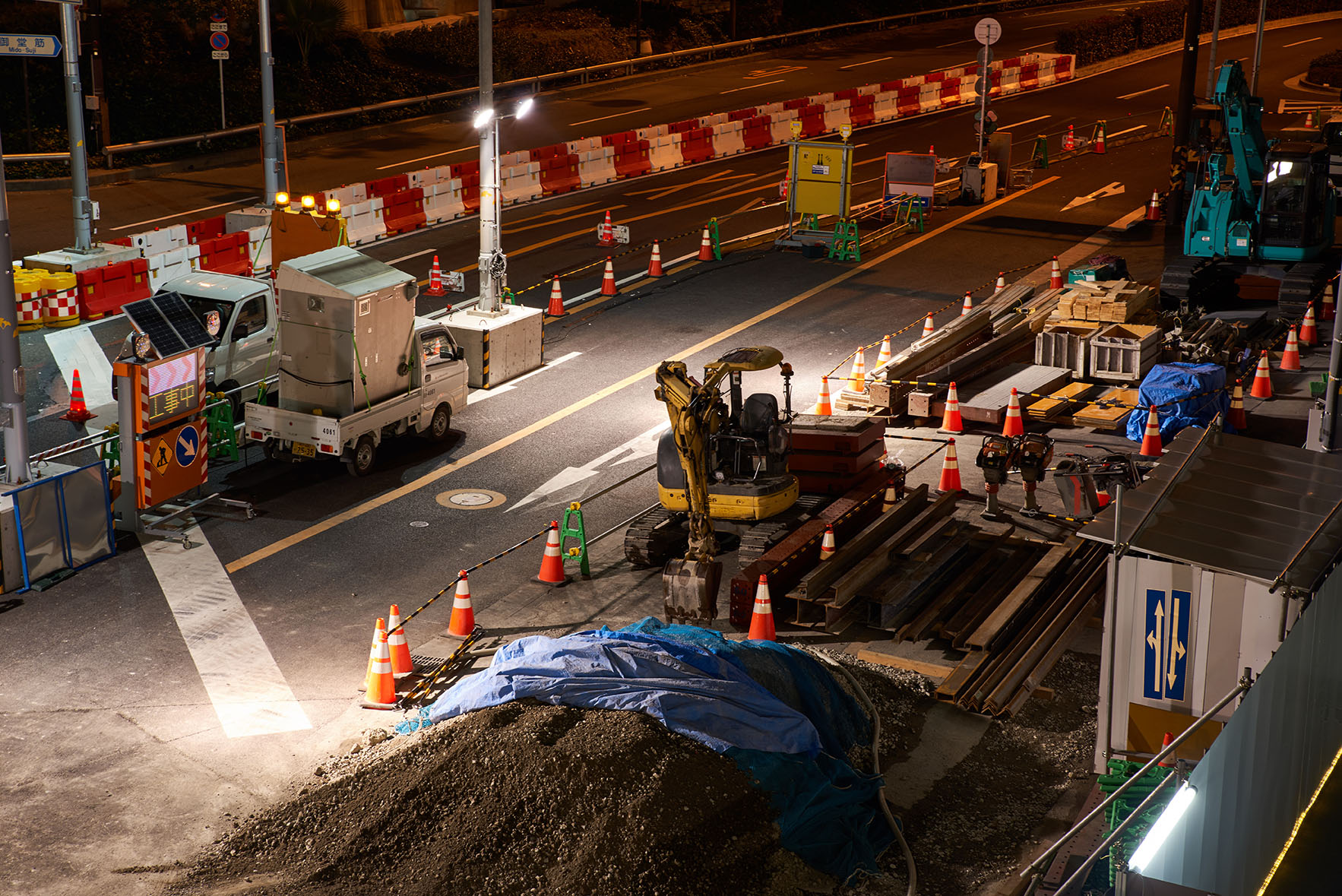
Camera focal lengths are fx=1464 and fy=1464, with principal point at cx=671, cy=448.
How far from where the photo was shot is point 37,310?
930 inches

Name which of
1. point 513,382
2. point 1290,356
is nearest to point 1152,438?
point 1290,356

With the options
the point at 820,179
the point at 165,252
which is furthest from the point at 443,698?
the point at 820,179

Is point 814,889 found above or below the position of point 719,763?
below

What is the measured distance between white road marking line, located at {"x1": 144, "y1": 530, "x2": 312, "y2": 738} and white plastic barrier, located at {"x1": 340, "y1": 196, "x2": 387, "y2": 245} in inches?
556

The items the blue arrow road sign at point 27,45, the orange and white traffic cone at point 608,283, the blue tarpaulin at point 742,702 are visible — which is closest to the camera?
the blue tarpaulin at point 742,702

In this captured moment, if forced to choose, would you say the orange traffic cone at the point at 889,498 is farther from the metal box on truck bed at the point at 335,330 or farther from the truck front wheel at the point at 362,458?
the metal box on truck bed at the point at 335,330

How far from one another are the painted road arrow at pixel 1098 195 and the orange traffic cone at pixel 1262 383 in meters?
12.9

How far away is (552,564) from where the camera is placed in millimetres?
15352

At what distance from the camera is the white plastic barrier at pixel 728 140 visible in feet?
128

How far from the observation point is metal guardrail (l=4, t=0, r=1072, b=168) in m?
36.2

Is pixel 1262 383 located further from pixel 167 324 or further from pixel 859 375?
pixel 167 324

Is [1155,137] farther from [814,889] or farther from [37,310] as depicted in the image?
[814,889]

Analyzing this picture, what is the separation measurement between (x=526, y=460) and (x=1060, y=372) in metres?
8.33

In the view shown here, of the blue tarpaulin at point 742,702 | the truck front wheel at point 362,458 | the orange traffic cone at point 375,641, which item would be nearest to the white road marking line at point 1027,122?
the truck front wheel at point 362,458
